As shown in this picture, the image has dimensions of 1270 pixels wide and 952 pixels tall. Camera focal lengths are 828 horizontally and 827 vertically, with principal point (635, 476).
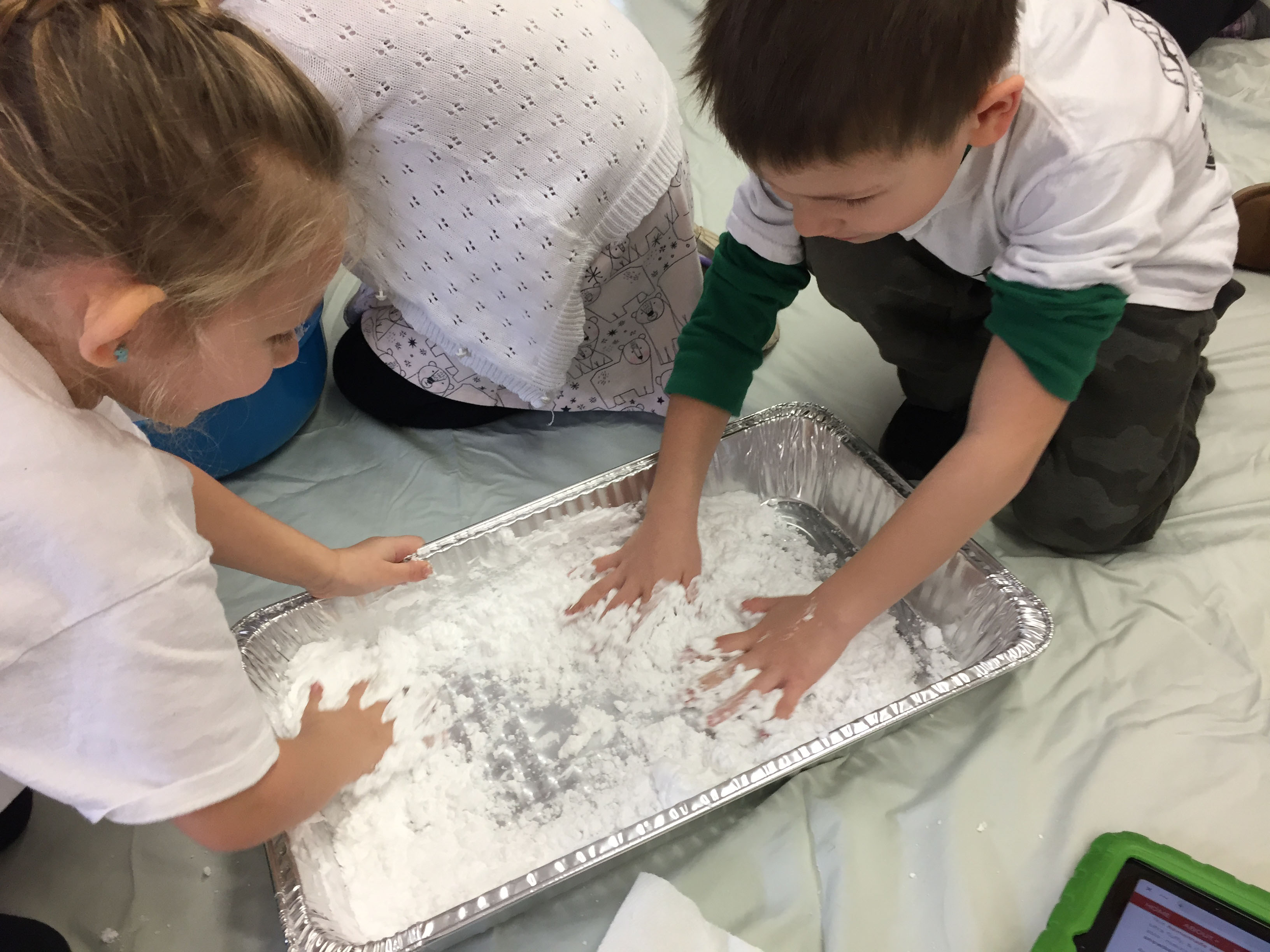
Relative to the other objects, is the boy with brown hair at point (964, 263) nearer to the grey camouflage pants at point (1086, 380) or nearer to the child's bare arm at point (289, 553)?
the grey camouflage pants at point (1086, 380)

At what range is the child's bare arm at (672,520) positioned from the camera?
0.78m

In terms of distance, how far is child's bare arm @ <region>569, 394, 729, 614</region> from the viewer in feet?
2.57

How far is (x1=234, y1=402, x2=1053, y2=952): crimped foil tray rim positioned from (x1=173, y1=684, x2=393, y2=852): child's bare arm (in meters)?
0.05

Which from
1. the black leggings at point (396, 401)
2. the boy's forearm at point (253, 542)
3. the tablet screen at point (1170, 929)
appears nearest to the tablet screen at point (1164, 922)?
the tablet screen at point (1170, 929)

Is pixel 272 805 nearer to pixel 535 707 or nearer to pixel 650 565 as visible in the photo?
pixel 535 707

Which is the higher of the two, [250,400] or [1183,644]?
[1183,644]

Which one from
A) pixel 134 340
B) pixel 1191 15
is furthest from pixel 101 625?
pixel 1191 15

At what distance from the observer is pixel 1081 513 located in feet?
2.79

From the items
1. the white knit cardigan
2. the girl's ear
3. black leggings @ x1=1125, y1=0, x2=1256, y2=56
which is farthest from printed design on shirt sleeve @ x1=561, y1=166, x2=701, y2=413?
black leggings @ x1=1125, y1=0, x2=1256, y2=56

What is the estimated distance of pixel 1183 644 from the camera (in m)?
0.83

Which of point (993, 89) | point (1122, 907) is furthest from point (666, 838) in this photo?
point (993, 89)

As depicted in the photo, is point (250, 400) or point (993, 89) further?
point (250, 400)

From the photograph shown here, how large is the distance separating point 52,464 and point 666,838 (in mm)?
531

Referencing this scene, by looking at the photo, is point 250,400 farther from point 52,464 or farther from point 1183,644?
point 1183,644
